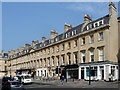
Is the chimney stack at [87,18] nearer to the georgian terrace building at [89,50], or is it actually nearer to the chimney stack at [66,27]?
the georgian terrace building at [89,50]

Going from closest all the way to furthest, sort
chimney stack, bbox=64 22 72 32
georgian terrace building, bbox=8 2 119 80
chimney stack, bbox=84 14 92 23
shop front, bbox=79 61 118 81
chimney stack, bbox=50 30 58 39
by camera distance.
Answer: shop front, bbox=79 61 118 81, georgian terrace building, bbox=8 2 119 80, chimney stack, bbox=84 14 92 23, chimney stack, bbox=64 22 72 32, chimney stack, bbox=50 30 58 39

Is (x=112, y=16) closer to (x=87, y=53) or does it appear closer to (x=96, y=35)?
(x=96, y=35)

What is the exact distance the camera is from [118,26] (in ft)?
115

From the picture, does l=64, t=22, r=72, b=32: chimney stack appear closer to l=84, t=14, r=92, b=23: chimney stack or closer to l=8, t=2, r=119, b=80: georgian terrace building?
l=8, t=2, r=119, b=80: georgian terrace building

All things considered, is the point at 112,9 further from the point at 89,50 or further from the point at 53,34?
the point at 53,34

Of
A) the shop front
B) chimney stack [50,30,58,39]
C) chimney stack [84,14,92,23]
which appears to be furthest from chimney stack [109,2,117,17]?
chimney stack [50,30,58,39]

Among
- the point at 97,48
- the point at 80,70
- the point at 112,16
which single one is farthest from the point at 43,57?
the point at 112,16

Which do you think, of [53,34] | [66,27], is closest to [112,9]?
[66,27]

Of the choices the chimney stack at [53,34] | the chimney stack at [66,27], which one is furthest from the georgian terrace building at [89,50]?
the chimney stack at [53,34]

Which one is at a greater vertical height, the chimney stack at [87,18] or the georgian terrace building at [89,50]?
the chimney stack at [87,18]

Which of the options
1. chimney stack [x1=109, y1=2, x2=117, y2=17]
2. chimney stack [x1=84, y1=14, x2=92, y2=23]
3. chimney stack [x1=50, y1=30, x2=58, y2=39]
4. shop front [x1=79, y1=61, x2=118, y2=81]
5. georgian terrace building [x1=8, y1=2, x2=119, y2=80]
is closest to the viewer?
shop front [x1=79, y1=61, x2=118, y2=81]

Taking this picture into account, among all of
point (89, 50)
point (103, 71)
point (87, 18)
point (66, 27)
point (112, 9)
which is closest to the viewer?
point (103, 71)

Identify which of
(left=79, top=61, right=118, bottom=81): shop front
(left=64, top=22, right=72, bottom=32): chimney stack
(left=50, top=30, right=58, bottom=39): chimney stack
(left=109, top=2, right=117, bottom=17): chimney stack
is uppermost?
(left=109, top=2, right=117, bottom=17): chimney stack

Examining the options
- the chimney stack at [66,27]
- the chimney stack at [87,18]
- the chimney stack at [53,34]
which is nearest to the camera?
the chimney stack at [87,18]
